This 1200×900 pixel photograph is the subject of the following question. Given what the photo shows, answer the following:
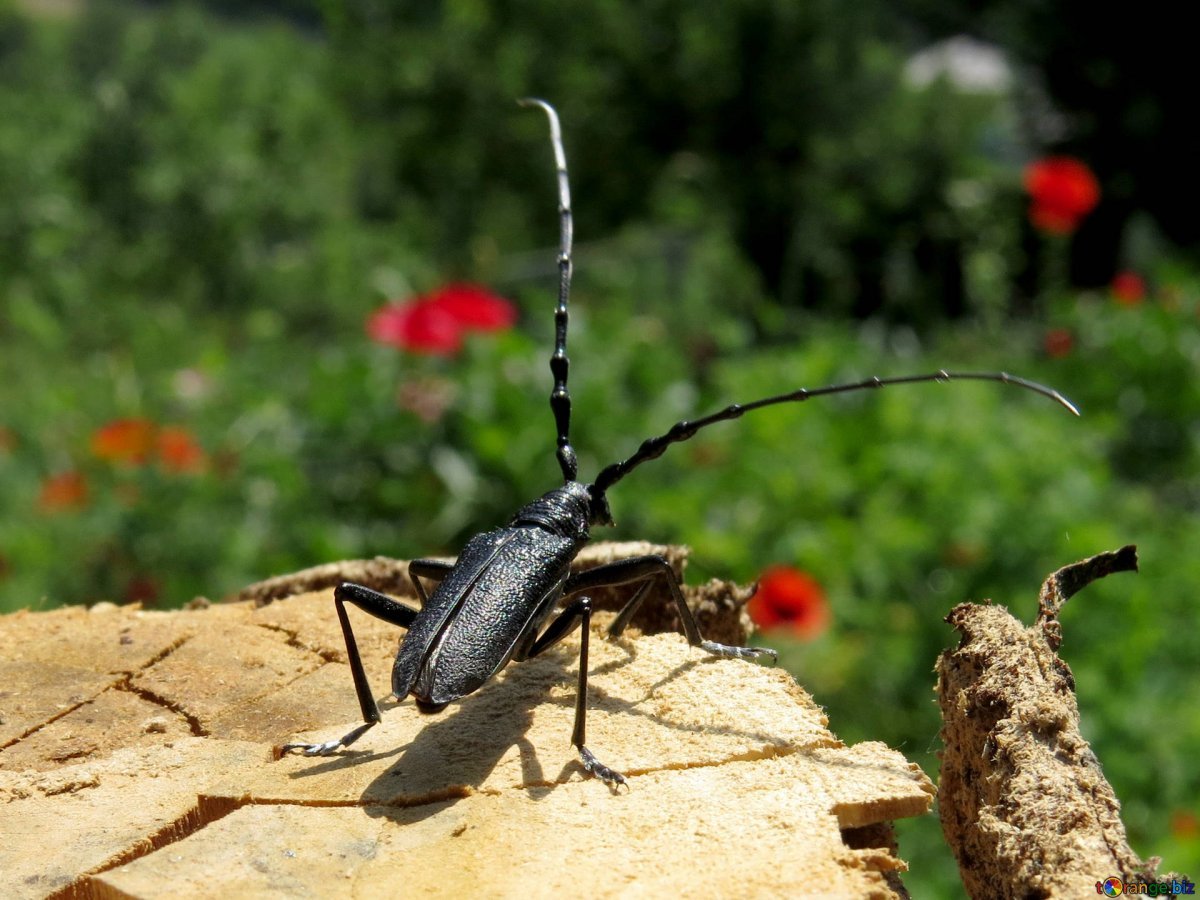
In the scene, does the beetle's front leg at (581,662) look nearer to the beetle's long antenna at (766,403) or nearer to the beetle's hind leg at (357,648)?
the beetle's hind leg at (357,648)

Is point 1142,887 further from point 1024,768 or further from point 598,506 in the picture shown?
point 598,506

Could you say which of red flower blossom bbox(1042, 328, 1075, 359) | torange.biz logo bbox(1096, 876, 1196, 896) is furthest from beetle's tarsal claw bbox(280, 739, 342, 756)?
red flower blossom bbox(1042, 328, 1075, 359)

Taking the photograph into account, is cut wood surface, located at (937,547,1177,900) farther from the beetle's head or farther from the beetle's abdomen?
the beetle's head

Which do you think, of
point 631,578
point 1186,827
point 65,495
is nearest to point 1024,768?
point 631,578

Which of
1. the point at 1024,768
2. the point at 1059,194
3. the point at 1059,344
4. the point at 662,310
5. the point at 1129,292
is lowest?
the point at 1024,768

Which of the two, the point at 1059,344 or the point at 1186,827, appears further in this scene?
the point at 1059,344

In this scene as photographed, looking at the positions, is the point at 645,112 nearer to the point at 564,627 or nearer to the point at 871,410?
the point at 871,410

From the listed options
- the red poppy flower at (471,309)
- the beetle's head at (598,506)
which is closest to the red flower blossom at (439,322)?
the red poppy flower at (471,309)
